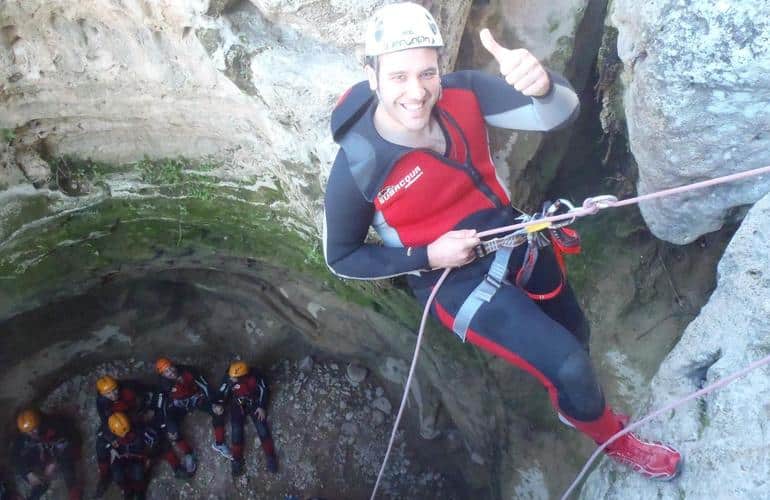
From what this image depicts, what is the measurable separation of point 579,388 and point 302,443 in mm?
4204

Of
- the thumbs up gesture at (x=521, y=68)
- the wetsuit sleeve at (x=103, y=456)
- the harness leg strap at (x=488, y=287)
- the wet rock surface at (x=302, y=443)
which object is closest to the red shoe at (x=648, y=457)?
the harness leg strap at (x=488, y=287)

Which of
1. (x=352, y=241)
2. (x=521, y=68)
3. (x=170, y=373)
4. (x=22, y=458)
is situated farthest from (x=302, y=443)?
(x=521, y=68)

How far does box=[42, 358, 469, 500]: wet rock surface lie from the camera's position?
5621 millimetres

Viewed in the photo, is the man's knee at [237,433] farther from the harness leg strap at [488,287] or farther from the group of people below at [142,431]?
the harness leg strap at [488,287]

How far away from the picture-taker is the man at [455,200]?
2.04 meters

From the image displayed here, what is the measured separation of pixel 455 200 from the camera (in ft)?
7.59

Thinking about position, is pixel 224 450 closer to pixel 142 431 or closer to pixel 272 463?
pixel 272 463

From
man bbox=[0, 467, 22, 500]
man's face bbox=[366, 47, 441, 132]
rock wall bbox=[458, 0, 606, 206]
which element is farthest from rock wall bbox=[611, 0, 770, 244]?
man bbox=[0, 467, 22, 500]

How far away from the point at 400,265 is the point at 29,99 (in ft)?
8.51

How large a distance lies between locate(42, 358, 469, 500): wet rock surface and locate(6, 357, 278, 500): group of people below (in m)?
0.10

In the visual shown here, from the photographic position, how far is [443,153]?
2.26m

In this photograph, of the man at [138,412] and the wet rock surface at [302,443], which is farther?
the man at [138,412]

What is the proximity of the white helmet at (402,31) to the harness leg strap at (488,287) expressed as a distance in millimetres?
788

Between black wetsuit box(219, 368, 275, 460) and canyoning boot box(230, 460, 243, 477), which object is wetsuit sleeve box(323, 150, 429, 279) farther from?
canyoning boot box(230, 460, 243, 477)
